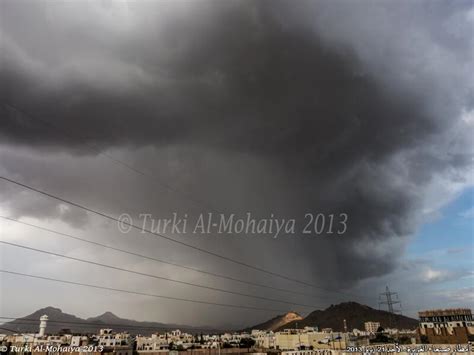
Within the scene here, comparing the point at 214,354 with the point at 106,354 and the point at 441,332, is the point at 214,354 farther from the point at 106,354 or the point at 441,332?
the point at 441,332

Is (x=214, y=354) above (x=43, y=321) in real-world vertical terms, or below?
below

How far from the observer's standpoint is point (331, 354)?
105m

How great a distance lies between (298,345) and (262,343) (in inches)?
1033

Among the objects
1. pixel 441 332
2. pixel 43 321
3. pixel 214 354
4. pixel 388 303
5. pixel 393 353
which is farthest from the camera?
pixel 388 303

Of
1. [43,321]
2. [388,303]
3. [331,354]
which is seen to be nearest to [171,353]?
[331,354]

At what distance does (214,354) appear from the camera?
85312 mm

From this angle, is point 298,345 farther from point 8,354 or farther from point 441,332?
point 8,354

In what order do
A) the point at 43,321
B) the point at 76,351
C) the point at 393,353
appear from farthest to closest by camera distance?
the point at 43,321 → the point at 393,353 → the point at 76,351

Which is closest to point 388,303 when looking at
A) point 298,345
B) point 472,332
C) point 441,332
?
point 441,332

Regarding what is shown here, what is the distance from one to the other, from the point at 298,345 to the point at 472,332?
266 feet

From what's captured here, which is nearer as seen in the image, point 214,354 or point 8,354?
point 8,354

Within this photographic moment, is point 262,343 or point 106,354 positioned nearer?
point 106,354

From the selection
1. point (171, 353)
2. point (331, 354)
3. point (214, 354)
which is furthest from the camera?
point (331, 354)

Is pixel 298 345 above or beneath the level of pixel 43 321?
beneath
